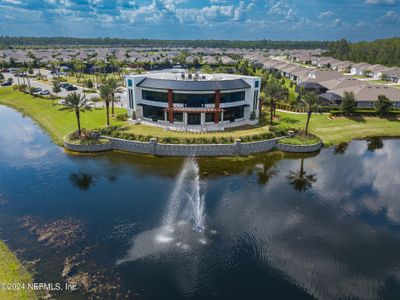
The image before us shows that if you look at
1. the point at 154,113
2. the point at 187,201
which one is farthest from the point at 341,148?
the point at 154,113

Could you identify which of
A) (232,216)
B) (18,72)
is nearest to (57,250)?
(232,216)

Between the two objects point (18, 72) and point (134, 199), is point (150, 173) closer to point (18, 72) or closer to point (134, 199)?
point (134, 199)

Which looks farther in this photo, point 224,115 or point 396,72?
point 396,72

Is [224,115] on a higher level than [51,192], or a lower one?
higher

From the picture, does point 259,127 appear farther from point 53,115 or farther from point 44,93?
point 44,93

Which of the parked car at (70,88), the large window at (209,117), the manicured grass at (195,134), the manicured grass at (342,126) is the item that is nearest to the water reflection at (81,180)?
the manicured grass at (195,134)

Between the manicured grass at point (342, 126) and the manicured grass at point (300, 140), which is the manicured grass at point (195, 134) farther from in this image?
the manicured grass at point (342, 126)
